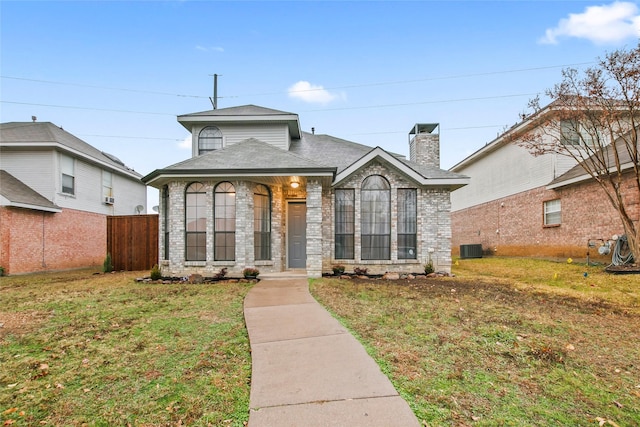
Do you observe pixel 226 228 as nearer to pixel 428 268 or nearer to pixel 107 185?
pixel 428 268

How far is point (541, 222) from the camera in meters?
14.6

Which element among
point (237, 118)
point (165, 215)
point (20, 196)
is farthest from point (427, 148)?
point (20, 196)

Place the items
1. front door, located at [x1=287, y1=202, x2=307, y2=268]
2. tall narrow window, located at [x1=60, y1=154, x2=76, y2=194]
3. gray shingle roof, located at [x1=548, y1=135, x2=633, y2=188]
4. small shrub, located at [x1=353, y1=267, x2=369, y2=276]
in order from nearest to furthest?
small shrub, located at [x1=353, y1=267, x2=369, y2=276], gray shingle roof, located at [x1=548, y1=135, x2=633, y2=188], front door, located at [x1=287, y1=202, x2=307, y2=268], tall narrow window, located at [x1=60, y1=154, x2=76, y2=194]

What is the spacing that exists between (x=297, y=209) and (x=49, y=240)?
10.7 metres

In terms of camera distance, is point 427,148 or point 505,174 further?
point 505,174

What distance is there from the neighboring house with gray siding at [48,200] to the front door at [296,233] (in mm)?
10018

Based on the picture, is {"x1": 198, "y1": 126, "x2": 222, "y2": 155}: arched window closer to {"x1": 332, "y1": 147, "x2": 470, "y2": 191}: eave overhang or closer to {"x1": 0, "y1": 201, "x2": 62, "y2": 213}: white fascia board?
{"x1": 332, "y1": 147, "x2": 470, "y2": 191}: eave overhang

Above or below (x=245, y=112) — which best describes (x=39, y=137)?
below

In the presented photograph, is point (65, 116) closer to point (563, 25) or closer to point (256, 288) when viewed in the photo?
point (256, 288)

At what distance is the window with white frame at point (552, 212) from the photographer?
538 inches

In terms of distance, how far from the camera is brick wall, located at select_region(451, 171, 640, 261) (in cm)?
1148

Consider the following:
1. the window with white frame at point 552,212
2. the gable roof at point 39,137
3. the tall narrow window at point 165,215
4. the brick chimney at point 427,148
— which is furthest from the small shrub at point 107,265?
the window with white frame at point 552,212

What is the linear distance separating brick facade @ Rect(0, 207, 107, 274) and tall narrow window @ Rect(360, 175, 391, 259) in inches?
510

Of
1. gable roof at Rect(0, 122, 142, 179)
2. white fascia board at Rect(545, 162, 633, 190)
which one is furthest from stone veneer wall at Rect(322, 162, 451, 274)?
gable roof at Rect(0, 122, 142, 179)
